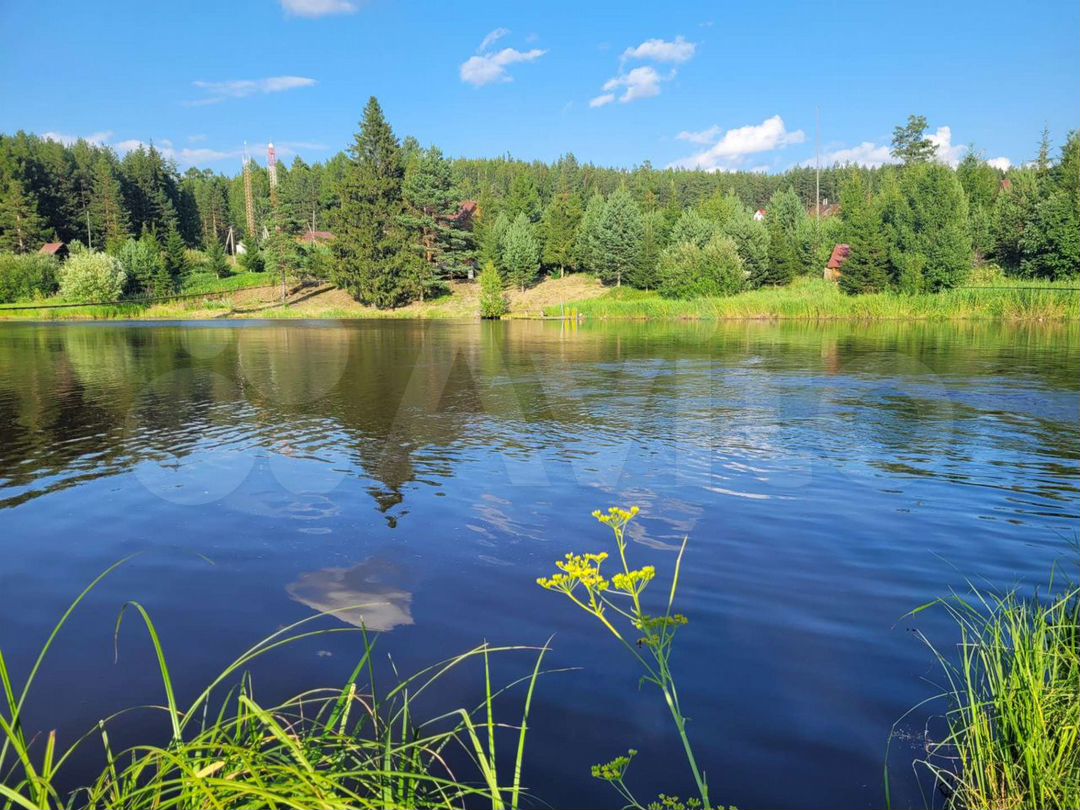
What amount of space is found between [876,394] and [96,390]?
60.1 ft

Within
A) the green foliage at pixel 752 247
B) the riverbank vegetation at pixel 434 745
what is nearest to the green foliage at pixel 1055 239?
the green foliage at pixel 752 247

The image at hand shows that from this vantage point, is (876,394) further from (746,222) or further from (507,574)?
(746,222)

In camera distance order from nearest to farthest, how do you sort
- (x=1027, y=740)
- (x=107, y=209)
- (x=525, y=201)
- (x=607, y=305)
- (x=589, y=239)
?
(x=1027, y=740)
(x=607, y=305)
(x=589, y=239)
(x=525, y=201)
(x=107, y=209)

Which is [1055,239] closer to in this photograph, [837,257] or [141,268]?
[837,257]

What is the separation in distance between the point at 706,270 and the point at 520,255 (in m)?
16.9

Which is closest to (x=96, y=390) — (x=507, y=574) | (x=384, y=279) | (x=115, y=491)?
(x=115, y=491)

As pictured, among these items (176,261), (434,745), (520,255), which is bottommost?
(434,745)

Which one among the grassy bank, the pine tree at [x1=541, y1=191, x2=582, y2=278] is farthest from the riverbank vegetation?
the pine tree at [x1=541, y1=191, x2=582, y2=278]

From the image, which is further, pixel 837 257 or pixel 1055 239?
pixel 837 257

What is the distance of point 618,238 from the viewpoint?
2436 inches

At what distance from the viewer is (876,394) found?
16578mm

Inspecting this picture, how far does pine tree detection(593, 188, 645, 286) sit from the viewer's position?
203 ft

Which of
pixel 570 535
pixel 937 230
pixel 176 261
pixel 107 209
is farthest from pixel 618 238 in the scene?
pixel 107 209

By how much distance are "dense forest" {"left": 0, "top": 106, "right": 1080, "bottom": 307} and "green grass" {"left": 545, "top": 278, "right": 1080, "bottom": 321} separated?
3.14 m
